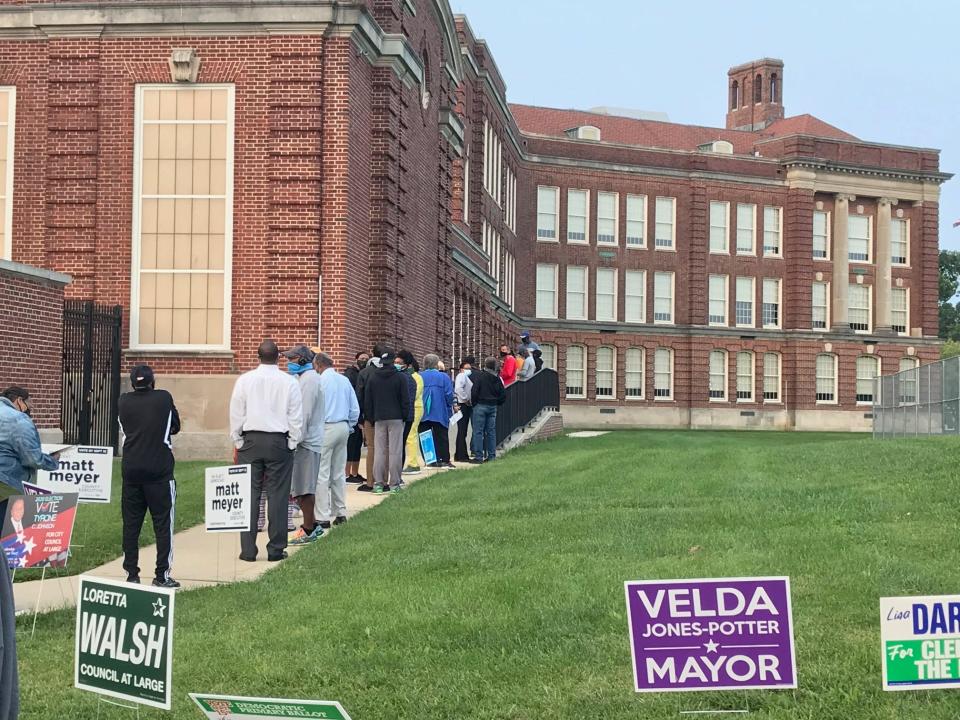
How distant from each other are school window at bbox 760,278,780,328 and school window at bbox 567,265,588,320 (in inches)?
376

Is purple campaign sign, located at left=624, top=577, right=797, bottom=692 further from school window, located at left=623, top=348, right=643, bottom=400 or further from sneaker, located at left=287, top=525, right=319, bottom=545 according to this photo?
school window, located at left=623, top=348, right=643, bottom=400

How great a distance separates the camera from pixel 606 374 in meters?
65.9


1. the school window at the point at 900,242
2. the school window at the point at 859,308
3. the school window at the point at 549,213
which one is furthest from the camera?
the school window at the point at 900,242

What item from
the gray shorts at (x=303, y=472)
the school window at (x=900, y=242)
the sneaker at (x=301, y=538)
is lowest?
the sneaker at (x=301, y=538)

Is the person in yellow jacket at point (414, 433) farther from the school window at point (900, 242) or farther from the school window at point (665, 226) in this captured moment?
the school window at point (900, 242)

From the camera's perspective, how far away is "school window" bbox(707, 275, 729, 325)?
6750 centimetres

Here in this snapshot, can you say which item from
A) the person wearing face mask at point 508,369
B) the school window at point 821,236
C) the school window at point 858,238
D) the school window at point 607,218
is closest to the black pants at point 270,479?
the person wearing face mask at point 508,369

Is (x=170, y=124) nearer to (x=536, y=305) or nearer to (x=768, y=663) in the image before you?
(x=768, y=663)

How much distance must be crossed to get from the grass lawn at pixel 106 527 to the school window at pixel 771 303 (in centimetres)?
5285

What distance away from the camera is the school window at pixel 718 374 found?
221 ft

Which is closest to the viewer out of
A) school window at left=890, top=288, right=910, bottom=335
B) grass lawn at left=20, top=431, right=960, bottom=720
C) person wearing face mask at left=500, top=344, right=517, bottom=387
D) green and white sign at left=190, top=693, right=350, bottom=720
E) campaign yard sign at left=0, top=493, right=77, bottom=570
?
green and white sign at left=190, top=693, right=350, bottom=720

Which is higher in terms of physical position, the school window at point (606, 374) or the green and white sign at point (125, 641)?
the school window at point (606, 374)

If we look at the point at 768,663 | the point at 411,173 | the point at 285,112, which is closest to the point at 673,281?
the point at 411,173

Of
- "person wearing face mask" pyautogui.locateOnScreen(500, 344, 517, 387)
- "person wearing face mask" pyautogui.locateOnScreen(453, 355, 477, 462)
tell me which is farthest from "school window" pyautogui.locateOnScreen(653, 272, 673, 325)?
"person wearing face mask" pyautogui.locateOnScreen(453, 355, 477, 462)
